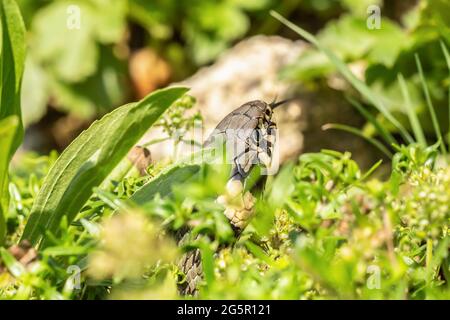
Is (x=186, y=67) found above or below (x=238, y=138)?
below

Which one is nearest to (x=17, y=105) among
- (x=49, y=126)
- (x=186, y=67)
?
(x=186, y=67)

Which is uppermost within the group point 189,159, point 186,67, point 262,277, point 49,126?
point 189,159

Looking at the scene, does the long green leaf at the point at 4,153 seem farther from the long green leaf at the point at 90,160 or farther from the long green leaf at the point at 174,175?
the long green leaf at the point at 174,175

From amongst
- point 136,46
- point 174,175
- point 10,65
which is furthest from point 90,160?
point 136,46

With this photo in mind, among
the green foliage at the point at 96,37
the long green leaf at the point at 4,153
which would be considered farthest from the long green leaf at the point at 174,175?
the green foliage at the point at 96,37

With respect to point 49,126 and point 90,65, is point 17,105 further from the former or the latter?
point 49,126

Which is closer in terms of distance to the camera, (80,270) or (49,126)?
(80,270)
